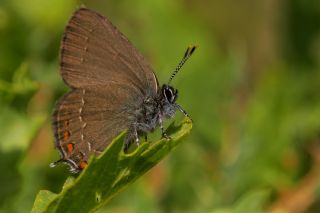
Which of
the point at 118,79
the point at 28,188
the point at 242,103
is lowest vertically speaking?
the point at 28,188

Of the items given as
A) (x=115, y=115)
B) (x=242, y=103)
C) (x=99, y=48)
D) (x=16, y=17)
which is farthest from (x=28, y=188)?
(x=242, y=103)

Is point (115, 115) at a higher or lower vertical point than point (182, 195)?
higher

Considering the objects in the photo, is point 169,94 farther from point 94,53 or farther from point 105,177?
point 105,177

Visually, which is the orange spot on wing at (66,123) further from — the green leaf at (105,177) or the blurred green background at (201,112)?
the green leaf at (105,177)

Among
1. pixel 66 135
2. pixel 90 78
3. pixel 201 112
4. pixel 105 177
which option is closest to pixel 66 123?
pixel 66 135

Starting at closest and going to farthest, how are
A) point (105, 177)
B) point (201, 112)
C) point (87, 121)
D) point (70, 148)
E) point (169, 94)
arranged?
point (105, 177)
point (70, 148)
point (87, 121)
point (169, 94)
point (201, 112)

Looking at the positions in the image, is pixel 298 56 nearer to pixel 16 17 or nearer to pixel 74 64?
pixel 16 17

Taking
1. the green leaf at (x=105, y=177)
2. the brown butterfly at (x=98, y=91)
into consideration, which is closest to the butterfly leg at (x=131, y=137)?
the brown butterfly at (x=98, y=91)
